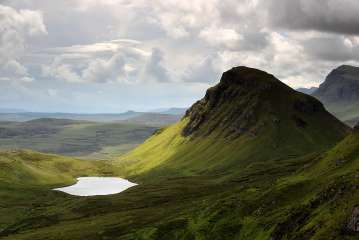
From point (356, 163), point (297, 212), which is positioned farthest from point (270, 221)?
point (356, 163)

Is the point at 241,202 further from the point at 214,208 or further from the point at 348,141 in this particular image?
the point at 348,141

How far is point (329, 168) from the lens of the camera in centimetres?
18412

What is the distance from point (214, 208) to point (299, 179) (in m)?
33.6

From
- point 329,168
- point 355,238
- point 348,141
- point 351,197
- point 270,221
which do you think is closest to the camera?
point 355,238

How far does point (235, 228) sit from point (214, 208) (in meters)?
22.6

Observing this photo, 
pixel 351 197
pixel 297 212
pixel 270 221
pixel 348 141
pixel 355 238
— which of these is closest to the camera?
pixel 355 238

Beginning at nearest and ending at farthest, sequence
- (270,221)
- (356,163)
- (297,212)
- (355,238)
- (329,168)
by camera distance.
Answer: (355,238) → (297,212) → (270,221) → (356,163) → (329,168)

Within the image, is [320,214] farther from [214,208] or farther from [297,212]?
[214,208]

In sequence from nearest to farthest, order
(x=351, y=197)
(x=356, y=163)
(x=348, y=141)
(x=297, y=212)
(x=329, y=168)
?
(x=351, y=197), (x=297, y=212), (x=356, y=163), (x=329, y=168), (x=348, y=141)

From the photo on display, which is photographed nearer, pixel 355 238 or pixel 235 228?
pixel 355 238

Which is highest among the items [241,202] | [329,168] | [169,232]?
[329,168]

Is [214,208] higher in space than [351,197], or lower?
lower

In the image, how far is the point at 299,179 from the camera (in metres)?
195

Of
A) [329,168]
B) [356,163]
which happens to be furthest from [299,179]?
[356,163]
